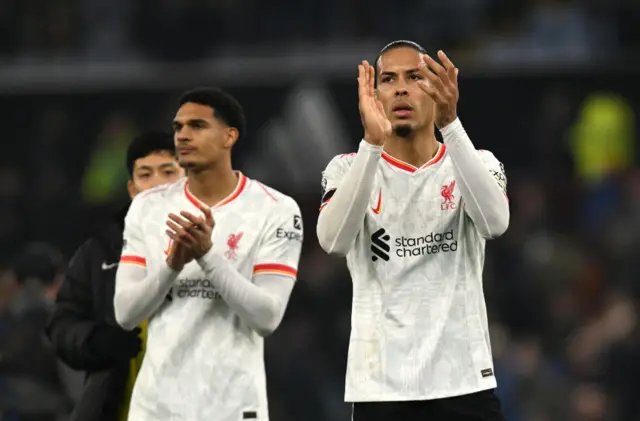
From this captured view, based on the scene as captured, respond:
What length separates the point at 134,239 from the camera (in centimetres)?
697

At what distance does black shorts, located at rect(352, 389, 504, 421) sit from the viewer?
614 cm

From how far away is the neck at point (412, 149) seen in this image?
6.39 meters

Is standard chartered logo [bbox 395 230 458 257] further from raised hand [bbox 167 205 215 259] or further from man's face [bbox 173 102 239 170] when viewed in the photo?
man's face [bbox 173 102 239 170]

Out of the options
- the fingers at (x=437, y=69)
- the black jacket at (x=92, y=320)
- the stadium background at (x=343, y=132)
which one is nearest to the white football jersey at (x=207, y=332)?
the black jacket at (x=92, y=320)

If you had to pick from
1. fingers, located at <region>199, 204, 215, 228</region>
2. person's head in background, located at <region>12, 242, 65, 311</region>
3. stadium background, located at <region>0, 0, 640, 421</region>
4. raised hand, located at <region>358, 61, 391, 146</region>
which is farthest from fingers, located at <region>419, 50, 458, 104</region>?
stadium background, located at <region>0, 0, 640, 421</region>

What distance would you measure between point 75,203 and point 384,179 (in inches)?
413

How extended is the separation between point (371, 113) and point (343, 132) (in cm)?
1054

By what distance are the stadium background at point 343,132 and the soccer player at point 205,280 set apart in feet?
13.6

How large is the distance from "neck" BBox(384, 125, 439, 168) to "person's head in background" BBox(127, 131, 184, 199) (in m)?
1.76

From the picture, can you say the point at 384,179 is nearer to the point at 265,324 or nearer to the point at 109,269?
the point at 265,324

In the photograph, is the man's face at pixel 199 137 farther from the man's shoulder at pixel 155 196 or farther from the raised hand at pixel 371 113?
the raised hand at pixel 371 113

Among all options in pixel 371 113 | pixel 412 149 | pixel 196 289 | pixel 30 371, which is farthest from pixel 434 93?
pixel 30 371

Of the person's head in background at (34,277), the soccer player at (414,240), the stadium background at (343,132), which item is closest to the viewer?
the soccer player at (414,240)

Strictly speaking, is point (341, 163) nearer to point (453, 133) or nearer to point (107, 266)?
point (453, 133)
